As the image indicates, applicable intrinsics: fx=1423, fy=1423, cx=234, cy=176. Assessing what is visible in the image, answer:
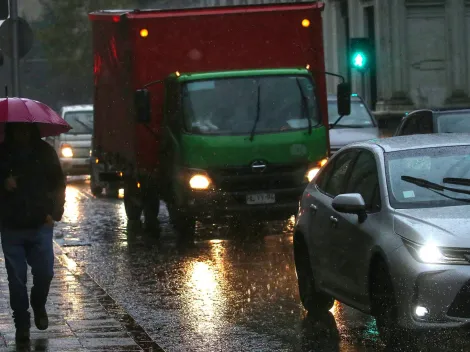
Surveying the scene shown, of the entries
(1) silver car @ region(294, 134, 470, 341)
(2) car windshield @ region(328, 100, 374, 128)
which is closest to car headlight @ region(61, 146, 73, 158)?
(2) car windshield @ region(328, 100, 374, 128)

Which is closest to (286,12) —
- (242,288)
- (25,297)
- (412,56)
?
(242,288)

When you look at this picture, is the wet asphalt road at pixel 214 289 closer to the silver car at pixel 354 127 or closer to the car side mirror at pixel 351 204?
the car side mirror at pixel 351 204

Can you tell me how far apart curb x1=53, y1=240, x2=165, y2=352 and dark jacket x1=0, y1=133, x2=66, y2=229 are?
1.05 meters

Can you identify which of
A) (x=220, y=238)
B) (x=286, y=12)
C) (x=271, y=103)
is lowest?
(x=220, y=238)

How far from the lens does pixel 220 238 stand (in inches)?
715

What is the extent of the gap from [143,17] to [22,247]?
8.63 metres

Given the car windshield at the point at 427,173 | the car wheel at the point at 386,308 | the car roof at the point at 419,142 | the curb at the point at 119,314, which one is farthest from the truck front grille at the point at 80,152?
the car wheel at the point at 386,308

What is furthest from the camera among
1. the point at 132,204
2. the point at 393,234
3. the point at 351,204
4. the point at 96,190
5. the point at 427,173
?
the point at 96,190

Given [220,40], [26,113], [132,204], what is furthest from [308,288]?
[132,204]

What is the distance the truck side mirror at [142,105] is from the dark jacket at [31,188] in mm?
7799

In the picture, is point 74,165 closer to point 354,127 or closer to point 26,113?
point 354,127

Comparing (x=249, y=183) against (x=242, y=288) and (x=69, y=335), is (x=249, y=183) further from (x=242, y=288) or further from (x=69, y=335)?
(x=69, y=335)

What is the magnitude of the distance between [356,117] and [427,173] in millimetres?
16928

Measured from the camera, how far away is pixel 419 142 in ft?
34.2
